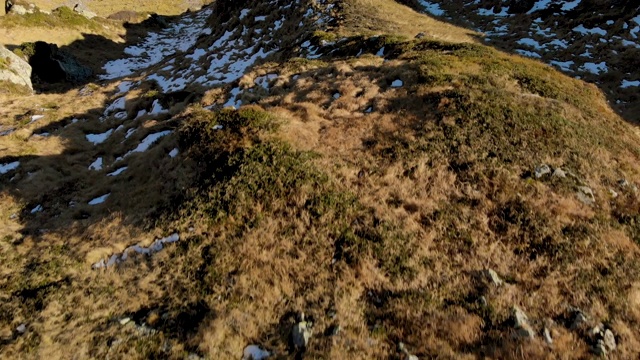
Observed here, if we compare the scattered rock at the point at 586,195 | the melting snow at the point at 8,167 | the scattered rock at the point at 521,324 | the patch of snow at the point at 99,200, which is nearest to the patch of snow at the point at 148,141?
the patch of snow at the point at 99,200

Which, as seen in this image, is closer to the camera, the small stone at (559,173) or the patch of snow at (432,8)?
the small stone at (559,173)

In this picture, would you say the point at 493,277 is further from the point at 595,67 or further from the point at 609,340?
the point at 595,67

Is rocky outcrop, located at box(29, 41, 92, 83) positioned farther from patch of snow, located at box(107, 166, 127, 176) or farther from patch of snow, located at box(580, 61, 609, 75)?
patch of snow, located at box(580, 61, 609, 75)

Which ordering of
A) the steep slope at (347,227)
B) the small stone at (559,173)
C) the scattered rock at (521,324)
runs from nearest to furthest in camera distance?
the scattered rock at (521,324) → the steep slope at (347,227) → the small stone at (559,173)

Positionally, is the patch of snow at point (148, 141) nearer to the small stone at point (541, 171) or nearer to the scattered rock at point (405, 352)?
the scattered rock at point (405, 352)

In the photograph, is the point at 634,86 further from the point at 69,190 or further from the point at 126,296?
the point at 69,190

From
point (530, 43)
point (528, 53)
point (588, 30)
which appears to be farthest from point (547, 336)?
point (588, 30)
